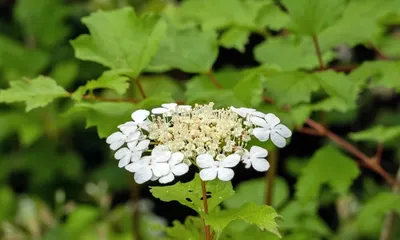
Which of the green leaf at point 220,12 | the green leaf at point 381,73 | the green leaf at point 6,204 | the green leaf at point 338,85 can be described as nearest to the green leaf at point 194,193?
the green leaf at point 338,85

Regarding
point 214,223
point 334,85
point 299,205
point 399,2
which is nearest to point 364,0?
point 399,2

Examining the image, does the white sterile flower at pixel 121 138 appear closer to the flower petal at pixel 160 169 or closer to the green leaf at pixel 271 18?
the flower petal at pixel 160 169

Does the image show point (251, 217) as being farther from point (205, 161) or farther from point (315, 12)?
point (315, 12)

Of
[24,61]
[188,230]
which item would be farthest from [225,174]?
[24,61]

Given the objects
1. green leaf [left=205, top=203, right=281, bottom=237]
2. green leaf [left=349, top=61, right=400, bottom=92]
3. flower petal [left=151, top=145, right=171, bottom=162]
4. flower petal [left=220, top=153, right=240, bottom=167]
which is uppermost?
green leaf [left=349, top=61, right=400, bottom=92]

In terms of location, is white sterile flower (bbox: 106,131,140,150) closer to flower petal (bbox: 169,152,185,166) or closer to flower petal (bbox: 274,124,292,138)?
flower petal (bbox: 169,152,185,166)

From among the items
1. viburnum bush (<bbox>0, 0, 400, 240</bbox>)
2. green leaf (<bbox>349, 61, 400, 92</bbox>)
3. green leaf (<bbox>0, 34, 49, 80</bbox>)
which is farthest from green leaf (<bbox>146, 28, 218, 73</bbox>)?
green leaf (<bbox>0, 34, 49, 80</bbox>)

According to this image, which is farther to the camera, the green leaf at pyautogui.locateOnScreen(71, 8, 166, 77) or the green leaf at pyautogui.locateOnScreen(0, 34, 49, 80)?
the green leaf at pyautogui.locateOnScreen(0, 34, 49, 80)
